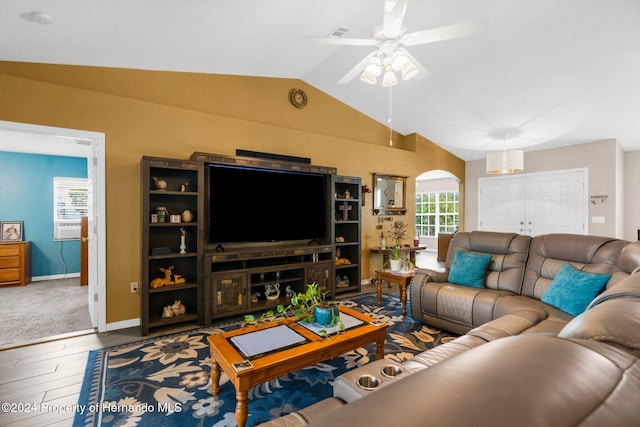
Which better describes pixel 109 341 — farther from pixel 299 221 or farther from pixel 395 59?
pixel 395 59

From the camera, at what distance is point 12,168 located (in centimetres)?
550

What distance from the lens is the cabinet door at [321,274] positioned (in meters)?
4.20

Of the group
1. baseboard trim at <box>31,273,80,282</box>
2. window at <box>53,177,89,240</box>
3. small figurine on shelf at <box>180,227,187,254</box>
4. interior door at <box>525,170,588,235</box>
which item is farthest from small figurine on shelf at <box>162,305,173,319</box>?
interior door at <box>525,170,588,235</box>

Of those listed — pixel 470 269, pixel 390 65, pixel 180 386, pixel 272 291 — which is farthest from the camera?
pixel 272 291

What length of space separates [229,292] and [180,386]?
1370mm

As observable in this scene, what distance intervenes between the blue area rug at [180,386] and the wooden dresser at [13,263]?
393 centimetres

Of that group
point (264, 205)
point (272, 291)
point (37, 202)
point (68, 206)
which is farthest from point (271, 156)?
point (37, 202)

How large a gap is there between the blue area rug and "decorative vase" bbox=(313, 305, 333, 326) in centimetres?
45

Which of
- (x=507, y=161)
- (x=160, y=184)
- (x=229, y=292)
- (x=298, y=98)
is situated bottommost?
(x=229, y=292)

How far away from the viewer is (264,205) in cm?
405

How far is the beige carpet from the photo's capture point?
3.17 meters

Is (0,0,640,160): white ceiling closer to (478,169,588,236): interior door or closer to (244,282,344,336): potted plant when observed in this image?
(478,169,588,236): interior door

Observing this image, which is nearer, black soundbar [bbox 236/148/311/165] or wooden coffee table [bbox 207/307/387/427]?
wooden coffee table [bbox 207/307/387/427]

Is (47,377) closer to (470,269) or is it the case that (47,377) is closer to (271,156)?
(271,156)
